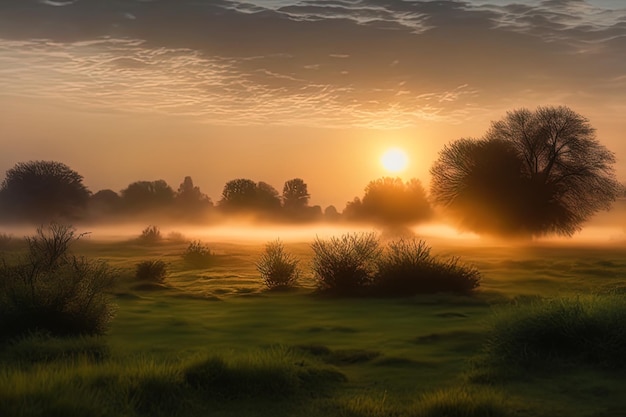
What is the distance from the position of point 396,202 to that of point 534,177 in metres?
26.5

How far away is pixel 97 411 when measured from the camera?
10.8m

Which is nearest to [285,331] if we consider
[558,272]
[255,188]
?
[558,272]

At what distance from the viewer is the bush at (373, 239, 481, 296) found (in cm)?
3172

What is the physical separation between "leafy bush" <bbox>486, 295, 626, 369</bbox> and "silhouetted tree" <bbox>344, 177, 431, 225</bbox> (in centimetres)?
6432

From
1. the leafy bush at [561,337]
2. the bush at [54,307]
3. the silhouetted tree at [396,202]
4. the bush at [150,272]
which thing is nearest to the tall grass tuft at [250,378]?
the leafy bush at [561,337]

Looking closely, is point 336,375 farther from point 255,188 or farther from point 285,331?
point 255,188

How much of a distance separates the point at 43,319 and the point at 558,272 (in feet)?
97.9

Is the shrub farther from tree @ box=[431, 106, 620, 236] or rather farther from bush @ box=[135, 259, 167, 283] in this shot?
tree @ box=[431, 106, 620, 236]

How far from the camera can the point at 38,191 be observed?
92.1m

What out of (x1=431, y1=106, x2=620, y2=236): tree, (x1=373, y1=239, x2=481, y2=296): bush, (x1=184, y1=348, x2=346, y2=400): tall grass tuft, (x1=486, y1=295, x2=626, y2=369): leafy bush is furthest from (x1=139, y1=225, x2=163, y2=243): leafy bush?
(x1=184, y1=348, x2=346, y2=400): tall grass tuft

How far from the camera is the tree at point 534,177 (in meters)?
56.6

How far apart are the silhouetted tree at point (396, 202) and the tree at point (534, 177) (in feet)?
75.3

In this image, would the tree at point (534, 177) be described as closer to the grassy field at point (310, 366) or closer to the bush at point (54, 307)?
the grassy field at point (310, 366)

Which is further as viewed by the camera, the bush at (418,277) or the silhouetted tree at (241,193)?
the silhouetted tree at (241,193)
